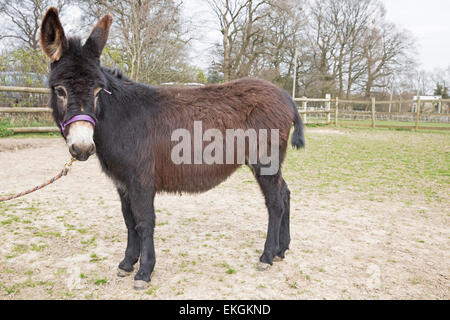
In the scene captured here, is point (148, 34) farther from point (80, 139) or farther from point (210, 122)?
point (80, 139)

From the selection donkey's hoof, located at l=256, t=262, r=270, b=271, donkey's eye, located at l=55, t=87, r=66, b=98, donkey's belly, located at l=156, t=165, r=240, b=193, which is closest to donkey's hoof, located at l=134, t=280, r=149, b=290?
donkey's belly, located at l=156, t=165, r=240, b=193

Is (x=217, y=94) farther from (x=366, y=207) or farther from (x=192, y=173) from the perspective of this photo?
(x=366, y=207)

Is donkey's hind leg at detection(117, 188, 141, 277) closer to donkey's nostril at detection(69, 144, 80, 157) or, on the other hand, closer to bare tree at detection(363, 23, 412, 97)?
donkey's nostril at detection(69, 144, 80, 157)

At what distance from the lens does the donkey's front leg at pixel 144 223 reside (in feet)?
8.00

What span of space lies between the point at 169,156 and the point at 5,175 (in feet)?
17.8

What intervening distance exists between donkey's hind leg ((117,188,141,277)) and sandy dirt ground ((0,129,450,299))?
10 centimetres

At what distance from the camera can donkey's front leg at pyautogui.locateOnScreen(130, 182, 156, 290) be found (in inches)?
96.0

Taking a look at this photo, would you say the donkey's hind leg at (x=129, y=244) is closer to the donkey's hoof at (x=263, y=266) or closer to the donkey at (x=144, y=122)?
the donkey at (x=144, y=122)

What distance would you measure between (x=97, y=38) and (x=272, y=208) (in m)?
2.19

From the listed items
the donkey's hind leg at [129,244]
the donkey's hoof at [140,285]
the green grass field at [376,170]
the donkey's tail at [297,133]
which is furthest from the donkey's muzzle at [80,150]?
the green grass field at [376,170]

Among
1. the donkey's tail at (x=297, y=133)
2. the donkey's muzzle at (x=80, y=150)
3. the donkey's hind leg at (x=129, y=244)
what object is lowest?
the donkey's hind leg at (x=129, y=244)

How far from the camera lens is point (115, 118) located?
242cm

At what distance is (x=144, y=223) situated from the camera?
248 cm

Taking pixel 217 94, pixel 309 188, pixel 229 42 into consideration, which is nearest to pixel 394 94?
pixel 229 42
